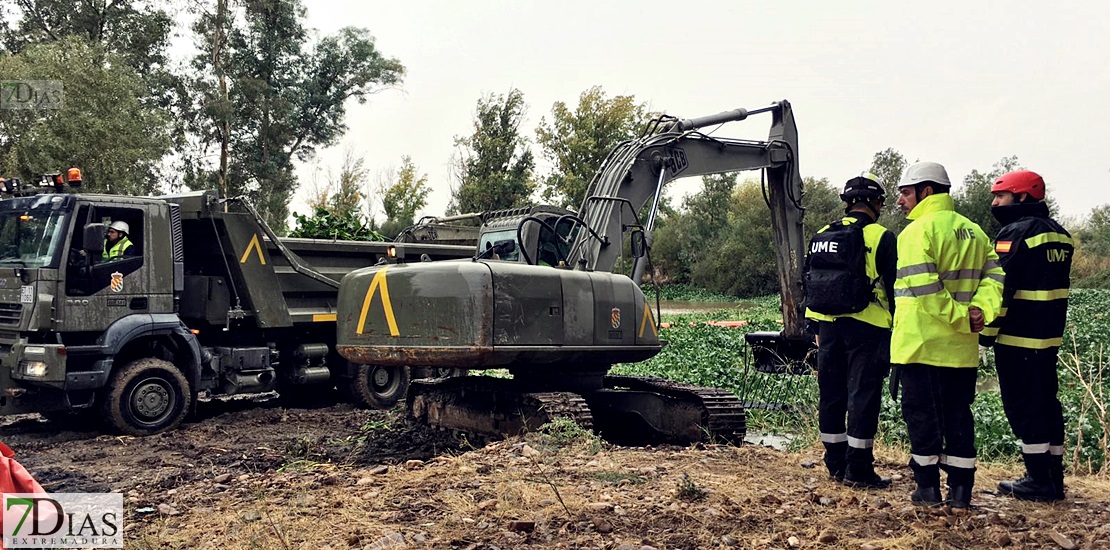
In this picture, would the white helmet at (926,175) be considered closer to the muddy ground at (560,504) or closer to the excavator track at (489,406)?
the muddy ground at (560,504)

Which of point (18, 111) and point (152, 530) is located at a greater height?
point (18, 111)

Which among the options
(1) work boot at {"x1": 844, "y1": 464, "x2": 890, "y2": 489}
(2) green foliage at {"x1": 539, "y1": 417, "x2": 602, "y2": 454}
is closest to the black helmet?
(1) work boot at {"x1": 844, "y1": 464, "x2": 890, "y2": 489}

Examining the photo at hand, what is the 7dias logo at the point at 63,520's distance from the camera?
3609 millimetres

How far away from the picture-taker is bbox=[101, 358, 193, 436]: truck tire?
30.4 feet

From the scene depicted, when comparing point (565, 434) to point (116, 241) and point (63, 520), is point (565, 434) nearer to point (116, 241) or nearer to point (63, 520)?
point (63, 520)

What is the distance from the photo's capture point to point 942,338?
200 inches

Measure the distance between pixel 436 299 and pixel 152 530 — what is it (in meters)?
2.72

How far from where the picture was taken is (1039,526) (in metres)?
4.71

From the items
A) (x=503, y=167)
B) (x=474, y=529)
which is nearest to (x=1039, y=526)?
(x=474, y=529)

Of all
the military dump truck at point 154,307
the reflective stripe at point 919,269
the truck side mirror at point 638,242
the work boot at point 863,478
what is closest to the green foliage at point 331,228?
the military dump truck at point 154,307

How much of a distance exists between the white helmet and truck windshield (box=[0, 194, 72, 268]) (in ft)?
25.6

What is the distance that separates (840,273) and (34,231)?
7.72 m

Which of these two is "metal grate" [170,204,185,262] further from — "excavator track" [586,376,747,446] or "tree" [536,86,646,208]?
"tree" [536,86,646,208]

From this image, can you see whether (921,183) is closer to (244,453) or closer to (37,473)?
(244,453)
